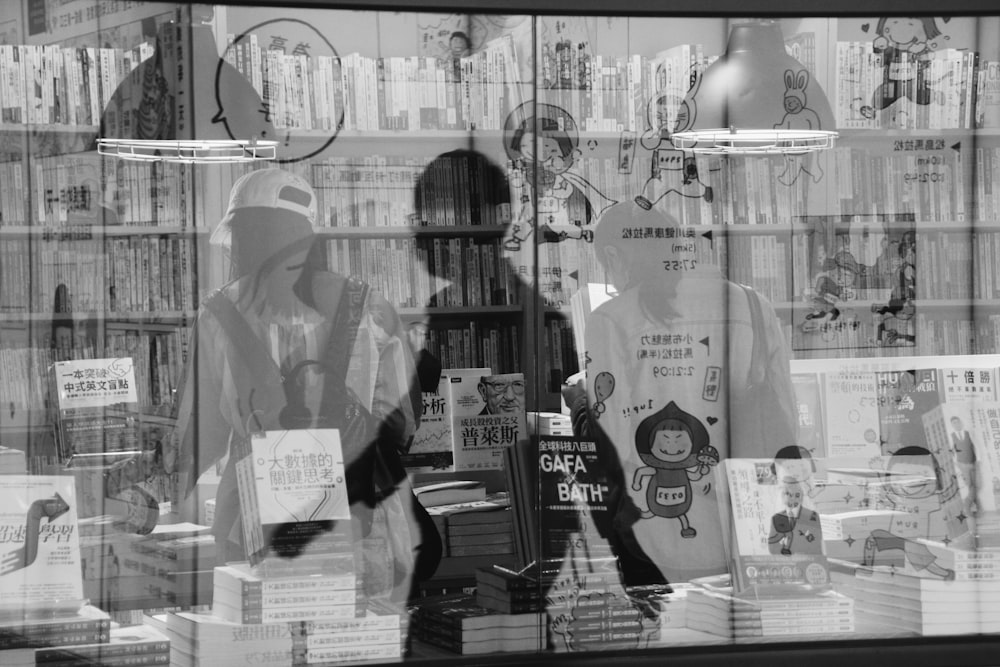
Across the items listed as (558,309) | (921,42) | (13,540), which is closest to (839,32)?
(921,42)

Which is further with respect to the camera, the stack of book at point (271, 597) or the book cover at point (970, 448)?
the book cover at point (970, 448)

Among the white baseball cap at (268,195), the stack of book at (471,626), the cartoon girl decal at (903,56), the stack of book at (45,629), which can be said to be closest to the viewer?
the stack of book at (45,629)

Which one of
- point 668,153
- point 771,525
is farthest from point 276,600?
point 668,153

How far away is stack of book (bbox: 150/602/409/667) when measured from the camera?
121 inches

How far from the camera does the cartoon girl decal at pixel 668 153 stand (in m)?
3.25

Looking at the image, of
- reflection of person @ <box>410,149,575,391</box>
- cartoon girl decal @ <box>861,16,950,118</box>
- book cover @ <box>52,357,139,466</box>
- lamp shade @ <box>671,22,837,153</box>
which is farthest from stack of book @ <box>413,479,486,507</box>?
cartoon girl decal @ <box>861,16,950,118</box>

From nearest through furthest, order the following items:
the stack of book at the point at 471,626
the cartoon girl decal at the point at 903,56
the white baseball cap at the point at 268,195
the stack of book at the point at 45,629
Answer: the stack of book at the point at 45,629 → the white baseball cap at the point at 268,195 → the stack of book at the point at 471,626 → the cartoon girl decal at the point at 903,56

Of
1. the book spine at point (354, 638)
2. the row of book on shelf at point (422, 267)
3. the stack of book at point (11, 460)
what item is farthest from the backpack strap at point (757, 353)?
the stack of book at point (11, 460)

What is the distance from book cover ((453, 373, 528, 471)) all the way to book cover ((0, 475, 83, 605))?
0.96 metres

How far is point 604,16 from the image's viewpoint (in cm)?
321

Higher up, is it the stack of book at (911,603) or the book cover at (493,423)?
the book cover at (493,423)

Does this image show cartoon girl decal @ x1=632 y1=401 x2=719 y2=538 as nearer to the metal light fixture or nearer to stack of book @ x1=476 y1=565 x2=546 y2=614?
stack of book @ x1=476 y1=565 x2=546 y2=614

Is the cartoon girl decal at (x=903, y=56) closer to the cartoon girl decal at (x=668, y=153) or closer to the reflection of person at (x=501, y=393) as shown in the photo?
the cartoon girl decal at (x=668, y=153)

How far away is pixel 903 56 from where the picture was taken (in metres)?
3.31
